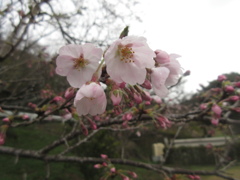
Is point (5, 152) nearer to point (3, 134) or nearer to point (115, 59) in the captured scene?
point (3, 134)

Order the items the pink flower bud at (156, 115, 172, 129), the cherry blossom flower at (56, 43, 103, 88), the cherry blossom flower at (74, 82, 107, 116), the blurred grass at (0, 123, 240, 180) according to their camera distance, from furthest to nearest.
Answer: the blurred grass at (0, 123, 240, 180) < the pink flower bud at (156, 115, 172, 129) < the cherry blossom flower at (56, 43, 103, 88) < the cherry blossom flower at (74, 82, 107, 116)

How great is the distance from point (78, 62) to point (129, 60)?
262mm

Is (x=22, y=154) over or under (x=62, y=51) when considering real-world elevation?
under

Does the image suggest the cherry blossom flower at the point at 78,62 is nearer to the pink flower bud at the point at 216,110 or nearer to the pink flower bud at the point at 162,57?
the pink flower bud at the point at 162,57

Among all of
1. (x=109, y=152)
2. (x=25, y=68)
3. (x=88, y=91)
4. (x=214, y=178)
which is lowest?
(x=214, y=178)

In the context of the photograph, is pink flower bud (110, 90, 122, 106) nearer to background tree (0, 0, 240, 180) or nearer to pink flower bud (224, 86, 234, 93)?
background tree (0, 0, 240, 180)

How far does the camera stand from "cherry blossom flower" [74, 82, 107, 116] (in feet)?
2.75

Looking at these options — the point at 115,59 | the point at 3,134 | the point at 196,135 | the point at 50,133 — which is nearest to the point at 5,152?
the point at 3,134

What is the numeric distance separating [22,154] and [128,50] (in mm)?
2261

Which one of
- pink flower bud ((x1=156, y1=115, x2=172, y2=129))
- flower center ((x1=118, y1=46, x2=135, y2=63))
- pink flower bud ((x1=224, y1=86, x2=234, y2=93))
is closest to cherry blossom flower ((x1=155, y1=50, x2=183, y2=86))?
flower center ((x1=118, y1=46, x2=135, y2=63))

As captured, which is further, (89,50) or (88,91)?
(89,50)

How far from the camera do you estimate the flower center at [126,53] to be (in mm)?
979

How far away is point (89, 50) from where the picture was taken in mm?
964

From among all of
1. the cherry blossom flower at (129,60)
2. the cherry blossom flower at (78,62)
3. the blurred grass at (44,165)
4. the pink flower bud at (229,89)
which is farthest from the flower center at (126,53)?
the blurred grass at (44,165)
